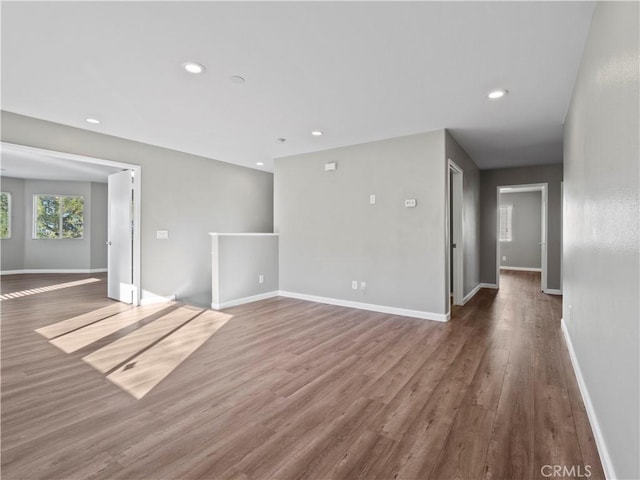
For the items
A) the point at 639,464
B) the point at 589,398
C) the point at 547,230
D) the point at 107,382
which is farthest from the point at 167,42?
the point at 547,230

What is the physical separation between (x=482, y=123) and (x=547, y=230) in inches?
144

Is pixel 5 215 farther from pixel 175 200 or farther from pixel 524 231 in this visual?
pixel 524 231

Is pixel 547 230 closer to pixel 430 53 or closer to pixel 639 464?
pixel 430 53

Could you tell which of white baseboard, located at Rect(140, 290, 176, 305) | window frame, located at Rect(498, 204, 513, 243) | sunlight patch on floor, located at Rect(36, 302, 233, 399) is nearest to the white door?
white baseboard, located at Rect(140, 290, 176, 305)

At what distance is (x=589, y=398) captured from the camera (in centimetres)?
203

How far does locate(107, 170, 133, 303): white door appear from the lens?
16.3ft

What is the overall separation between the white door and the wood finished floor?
1474 millimetres

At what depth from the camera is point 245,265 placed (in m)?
5.18

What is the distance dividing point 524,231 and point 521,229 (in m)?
0.10

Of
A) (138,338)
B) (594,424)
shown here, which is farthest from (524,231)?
(138,338)

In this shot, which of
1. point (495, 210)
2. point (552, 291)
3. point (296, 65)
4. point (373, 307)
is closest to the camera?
point (296, 65)

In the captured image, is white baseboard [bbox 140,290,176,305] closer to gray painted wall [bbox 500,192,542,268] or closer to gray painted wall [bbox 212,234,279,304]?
gray painted wall [bbox 212,234,279,304]

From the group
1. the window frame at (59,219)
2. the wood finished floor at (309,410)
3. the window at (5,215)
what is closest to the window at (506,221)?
the wood finished floor at (309,410)

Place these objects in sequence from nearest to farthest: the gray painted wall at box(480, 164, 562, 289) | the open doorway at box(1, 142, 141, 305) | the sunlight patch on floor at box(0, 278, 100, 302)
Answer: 1. the open doorway at box(1, 142, 141, 305)
2. the sunlight patch on floor at box(0, 278, 100, 302)
3. the gray painted wall at box(480, 164, 562, 289)
